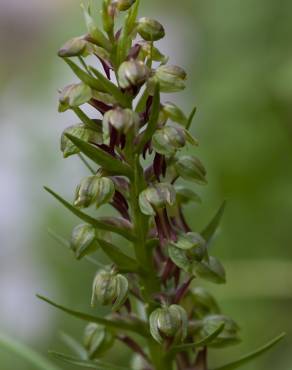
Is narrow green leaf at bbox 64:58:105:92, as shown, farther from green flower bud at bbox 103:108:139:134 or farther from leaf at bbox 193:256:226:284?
leaf at bbox 193:256:226:284

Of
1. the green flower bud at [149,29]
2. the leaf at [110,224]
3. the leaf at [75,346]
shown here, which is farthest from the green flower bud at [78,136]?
the leaf at [75,346]

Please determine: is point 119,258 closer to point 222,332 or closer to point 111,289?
point 111,289

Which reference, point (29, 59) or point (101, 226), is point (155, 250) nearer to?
point (101, 226)

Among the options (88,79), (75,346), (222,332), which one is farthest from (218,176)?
(88,79)

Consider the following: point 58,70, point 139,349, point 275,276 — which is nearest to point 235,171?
point 275,276

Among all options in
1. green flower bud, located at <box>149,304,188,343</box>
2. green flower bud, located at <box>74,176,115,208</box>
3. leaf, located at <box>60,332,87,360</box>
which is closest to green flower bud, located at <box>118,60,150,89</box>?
green flower bud, located at <box>74,176,115,208</box>

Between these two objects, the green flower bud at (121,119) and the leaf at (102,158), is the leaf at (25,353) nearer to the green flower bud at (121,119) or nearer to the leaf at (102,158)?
the leaf at (102,158)
